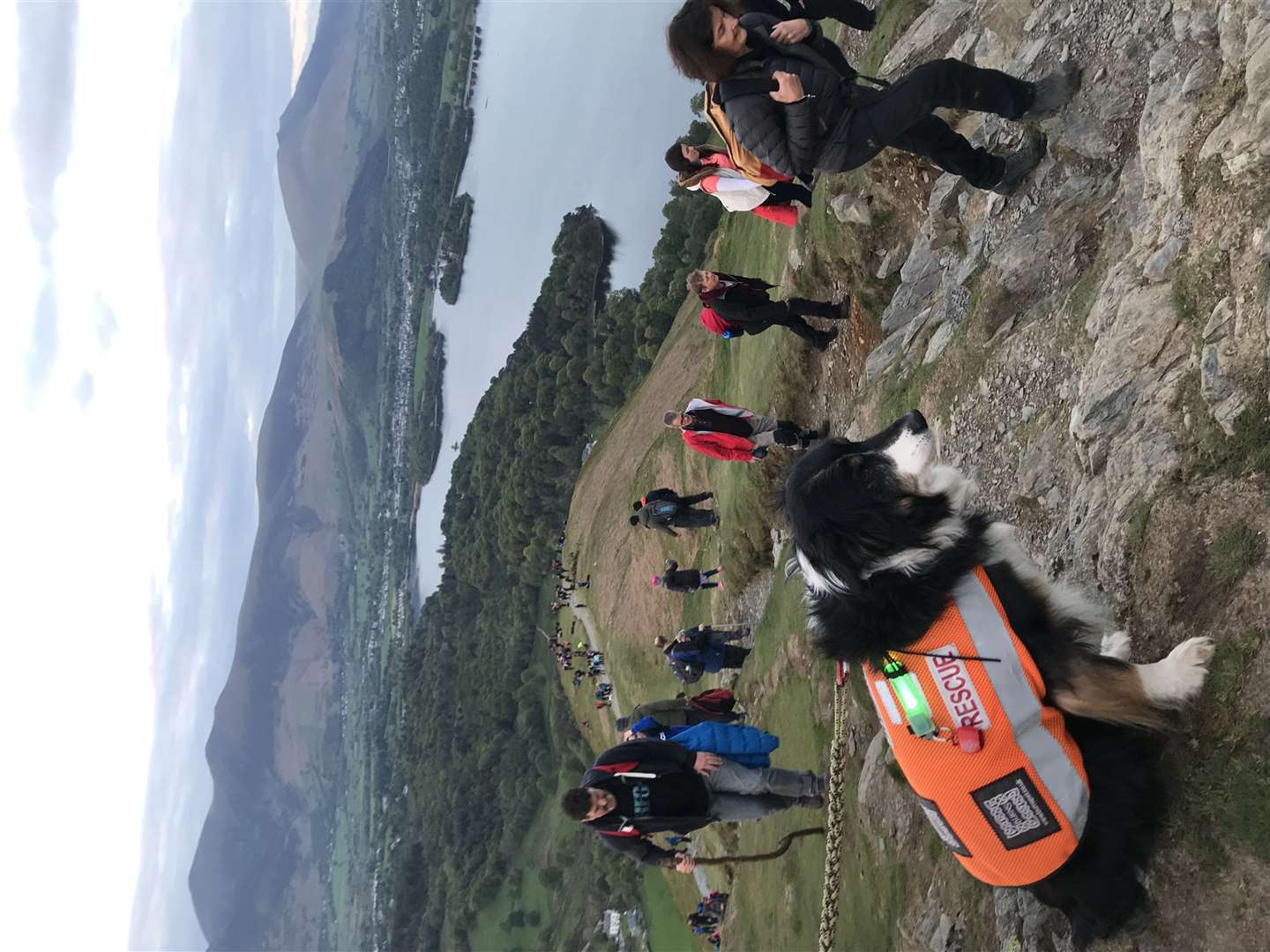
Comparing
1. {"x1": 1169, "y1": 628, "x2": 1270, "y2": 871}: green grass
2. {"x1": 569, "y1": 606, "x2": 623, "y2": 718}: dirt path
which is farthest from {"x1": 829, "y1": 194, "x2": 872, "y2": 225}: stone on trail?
{"x1": 569, "y1": 606, "x2": 623, "y2": 718}: dirt path

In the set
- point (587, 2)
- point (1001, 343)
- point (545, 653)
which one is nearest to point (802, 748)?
point (1001, 343)

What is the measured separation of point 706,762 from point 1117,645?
407 centimetres

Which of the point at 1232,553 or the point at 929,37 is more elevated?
the point at 929,37

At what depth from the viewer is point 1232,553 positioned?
304 cm

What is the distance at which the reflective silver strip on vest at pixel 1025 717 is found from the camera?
3.09 meters

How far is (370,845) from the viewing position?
95.3 meters

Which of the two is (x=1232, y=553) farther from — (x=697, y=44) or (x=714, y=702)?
(x=714, y=702)

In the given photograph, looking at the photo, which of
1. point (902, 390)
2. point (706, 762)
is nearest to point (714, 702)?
point (706, 762)

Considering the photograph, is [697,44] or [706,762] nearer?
[697,44]

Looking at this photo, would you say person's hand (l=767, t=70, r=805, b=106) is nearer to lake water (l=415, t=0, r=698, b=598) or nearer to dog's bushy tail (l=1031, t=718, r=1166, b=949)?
dog's bushy tail (l=1031, t=718, r=1166, b=949)

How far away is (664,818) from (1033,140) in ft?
20.7

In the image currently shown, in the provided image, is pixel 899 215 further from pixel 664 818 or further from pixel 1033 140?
pixel 664 818

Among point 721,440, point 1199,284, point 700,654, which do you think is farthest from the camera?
point 700,654

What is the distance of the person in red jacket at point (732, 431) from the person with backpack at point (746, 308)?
1225mm
